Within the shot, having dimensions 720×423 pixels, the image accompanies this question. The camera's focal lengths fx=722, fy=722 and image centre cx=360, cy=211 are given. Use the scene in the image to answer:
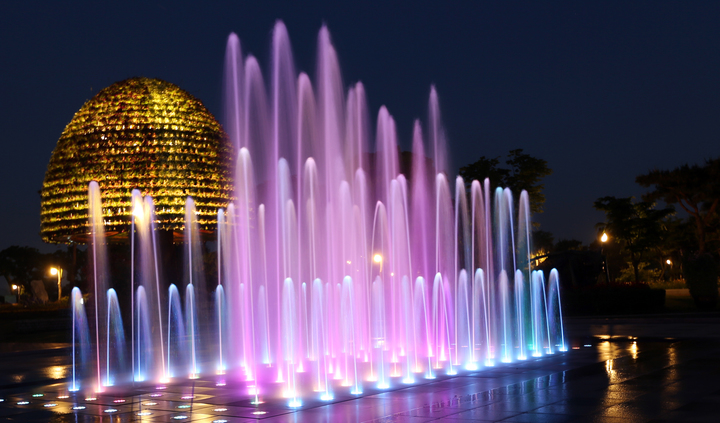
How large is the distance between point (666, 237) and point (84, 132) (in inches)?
1629

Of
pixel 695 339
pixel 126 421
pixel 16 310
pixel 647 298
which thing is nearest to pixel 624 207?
pixel 647 298

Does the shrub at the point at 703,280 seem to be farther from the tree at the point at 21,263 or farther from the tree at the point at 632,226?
the tree at the point at 21,263

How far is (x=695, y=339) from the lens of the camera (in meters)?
17.7

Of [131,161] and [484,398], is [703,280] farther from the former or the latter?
[484,398]

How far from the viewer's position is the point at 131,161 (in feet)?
92.5

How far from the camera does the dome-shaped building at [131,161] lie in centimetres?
2819

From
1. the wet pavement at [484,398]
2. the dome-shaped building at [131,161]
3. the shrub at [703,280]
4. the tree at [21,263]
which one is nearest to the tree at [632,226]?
the shrub at [703,280]

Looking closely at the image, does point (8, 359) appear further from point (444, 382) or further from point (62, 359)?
point (444, 382)

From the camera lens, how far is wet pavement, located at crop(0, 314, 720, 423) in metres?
8.38

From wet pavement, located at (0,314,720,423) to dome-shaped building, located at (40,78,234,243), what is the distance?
1392cm

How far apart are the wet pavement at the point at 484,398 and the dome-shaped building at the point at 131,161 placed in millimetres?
13922

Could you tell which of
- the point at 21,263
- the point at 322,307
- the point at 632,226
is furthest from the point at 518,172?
the point at 21,263

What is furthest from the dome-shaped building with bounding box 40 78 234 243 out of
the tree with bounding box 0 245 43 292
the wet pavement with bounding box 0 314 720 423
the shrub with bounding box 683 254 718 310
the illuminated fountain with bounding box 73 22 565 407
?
the tree with bounding box 0 245 43 292

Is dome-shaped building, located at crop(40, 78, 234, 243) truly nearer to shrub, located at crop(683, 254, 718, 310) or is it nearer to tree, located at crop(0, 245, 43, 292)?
→ shrub, located at crop(683, 254, 718, 310)
